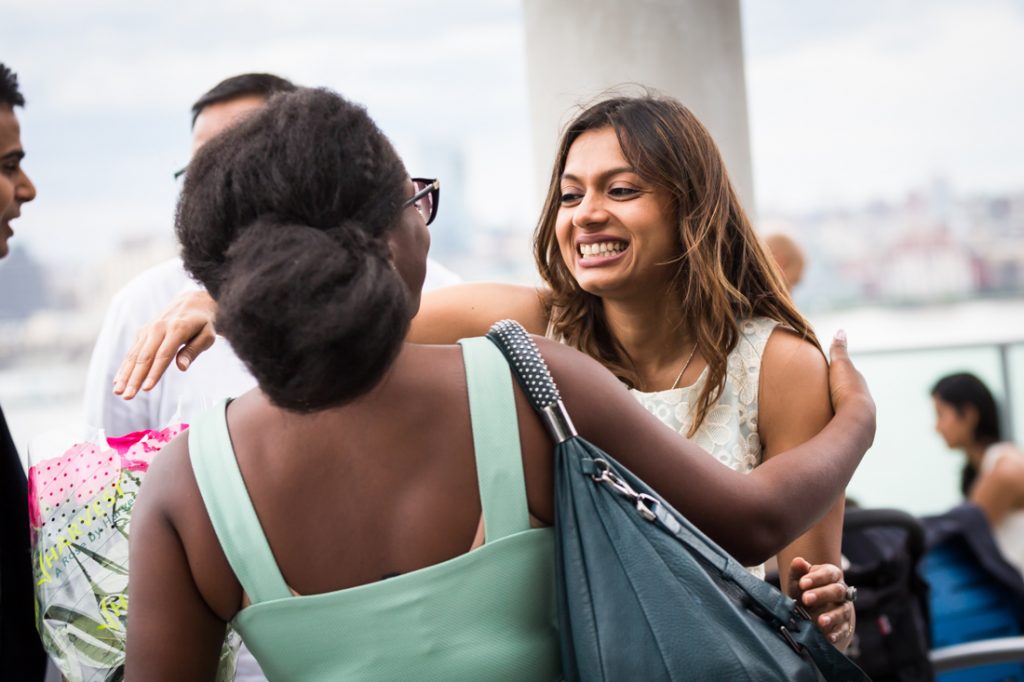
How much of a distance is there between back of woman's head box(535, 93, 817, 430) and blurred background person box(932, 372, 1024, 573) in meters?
3.32

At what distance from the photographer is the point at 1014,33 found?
40.2 ft

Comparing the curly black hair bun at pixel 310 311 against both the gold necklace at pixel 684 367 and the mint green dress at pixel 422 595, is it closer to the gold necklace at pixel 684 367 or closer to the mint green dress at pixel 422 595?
the mint green dress at pixel 422 595

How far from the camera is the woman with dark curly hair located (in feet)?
4.17

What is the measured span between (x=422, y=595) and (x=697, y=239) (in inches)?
42.9

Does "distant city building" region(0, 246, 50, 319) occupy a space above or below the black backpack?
above

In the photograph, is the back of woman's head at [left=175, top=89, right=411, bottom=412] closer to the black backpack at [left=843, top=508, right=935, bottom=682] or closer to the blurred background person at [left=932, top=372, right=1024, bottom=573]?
the black backpack at [left=843, top=508, right=935, bottom=682]

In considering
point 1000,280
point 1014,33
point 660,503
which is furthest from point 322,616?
point 1014,33

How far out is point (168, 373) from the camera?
2.59 m

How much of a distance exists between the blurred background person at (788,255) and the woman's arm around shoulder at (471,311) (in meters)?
2.53

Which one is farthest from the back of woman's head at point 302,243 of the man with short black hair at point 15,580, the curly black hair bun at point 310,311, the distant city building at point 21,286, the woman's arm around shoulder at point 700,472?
the distant city building at point 21,286

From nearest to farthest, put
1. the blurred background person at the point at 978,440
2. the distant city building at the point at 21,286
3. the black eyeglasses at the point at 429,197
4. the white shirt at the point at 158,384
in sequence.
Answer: the black eyeglasses at the point at 429,197 < the white shirt at the point at 158,384 < the blurred background person at the point at 978,440 < the distant city building at the point at 21,286

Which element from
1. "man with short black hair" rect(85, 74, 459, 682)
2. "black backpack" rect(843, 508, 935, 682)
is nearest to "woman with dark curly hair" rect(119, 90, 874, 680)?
"man with short black hair" rect(85, 74, 459, 682)

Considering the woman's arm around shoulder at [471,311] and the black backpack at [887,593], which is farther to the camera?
the black backpack at [887,593]

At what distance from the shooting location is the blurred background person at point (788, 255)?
15.3 feet
